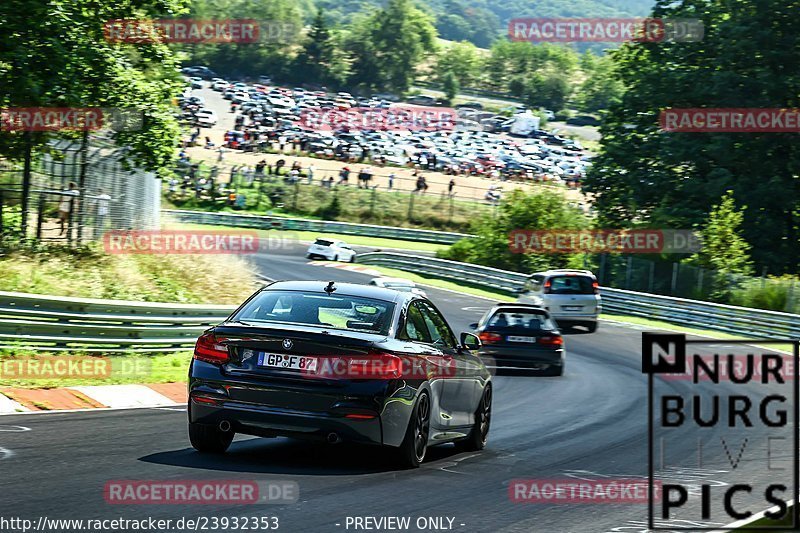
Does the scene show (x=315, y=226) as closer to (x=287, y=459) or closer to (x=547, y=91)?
(x=287, y=459)

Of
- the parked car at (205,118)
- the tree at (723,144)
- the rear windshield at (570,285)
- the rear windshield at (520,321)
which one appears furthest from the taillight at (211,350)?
the parked car at (205,118)

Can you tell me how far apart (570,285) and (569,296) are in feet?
1.04

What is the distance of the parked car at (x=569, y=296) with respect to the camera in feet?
107

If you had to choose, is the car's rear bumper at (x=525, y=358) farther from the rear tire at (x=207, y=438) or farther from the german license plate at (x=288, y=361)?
the german license plate at (x=288, y=361)

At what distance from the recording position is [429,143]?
99.8 meters

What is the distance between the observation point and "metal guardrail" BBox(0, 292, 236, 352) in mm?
14906

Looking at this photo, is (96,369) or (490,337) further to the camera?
(490,337)

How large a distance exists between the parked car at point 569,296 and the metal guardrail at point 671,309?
6.24 meters

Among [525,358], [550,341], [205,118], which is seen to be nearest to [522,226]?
[550,341]

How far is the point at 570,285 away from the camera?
108 feet

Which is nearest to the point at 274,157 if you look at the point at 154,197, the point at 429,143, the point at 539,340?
the point at 429,143

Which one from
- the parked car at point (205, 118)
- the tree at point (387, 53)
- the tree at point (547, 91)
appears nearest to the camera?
the parked car at point (205, 118)

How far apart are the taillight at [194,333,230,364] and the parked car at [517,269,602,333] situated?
23.7m

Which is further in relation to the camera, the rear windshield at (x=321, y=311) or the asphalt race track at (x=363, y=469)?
the rear windshield at (x=321, y=311)
